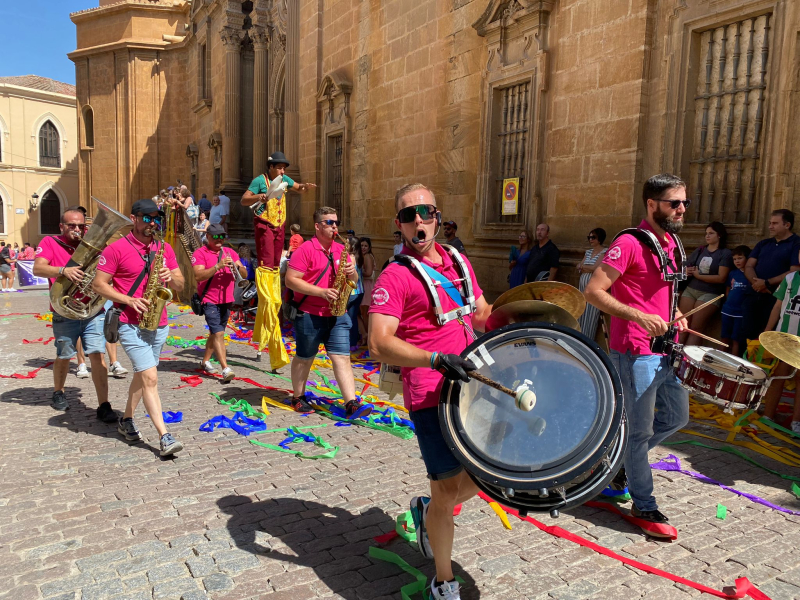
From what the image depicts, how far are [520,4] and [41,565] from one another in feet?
31.5

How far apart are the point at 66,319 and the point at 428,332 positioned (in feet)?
17.7

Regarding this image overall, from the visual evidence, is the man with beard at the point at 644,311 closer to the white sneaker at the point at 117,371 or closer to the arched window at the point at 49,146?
the white sneaker at the point at 117,371

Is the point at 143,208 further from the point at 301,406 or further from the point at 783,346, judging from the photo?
the point at 783,346

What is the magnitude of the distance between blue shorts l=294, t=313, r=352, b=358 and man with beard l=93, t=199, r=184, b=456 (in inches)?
52.6

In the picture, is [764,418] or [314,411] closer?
[764,418]

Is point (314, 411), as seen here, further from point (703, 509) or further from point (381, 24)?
point (381, 24)

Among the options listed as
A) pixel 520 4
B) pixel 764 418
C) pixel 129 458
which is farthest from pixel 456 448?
pixel 520 4

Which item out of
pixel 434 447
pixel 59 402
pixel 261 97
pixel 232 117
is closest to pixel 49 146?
pixel 232 117

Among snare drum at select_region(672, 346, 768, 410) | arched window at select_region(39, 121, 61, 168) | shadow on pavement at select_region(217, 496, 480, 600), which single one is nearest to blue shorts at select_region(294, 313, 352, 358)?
shadow on pavement at select_region(217, 496, 480, 600)

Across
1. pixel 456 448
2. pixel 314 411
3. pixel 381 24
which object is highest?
pixel 381 24

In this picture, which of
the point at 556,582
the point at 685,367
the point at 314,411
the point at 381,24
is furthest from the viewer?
the point at 381,24

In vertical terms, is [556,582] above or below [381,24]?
below

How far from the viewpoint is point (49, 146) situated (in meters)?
47.8

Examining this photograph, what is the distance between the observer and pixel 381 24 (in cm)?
1396
